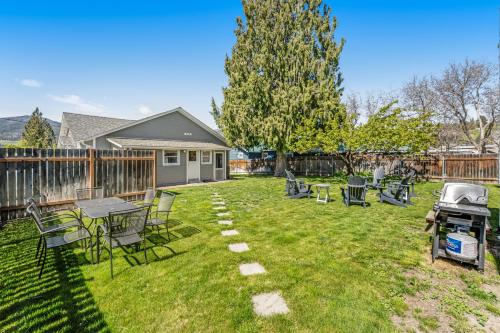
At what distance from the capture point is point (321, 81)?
16969mm

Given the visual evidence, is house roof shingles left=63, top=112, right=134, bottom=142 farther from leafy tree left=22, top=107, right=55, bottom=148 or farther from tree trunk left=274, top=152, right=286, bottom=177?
leafy tree left=22, top=107, right=55, bottom=148

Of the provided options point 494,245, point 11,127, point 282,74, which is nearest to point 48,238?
point 494,245

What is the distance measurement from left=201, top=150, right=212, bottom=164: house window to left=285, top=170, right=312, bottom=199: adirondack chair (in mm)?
8993

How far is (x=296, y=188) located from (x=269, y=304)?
23.6 feet

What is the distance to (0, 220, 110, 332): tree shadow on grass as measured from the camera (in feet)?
8.00

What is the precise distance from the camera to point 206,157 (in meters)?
17.3

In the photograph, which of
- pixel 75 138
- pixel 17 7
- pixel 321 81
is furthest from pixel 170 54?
pixel 321 81

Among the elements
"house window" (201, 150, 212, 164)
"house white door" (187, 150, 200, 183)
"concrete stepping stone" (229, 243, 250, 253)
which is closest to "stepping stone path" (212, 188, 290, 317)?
"concrete stepping stone" (229, 243, 250, 253)

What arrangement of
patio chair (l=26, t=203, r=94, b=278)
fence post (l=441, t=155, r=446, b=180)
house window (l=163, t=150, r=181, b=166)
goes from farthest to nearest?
fence post (l=441, t=155, r=446, b=180)
house window (l=163, t=150, r=181, b=166)
patio chair (l=26, t=203, r=94, b=278)

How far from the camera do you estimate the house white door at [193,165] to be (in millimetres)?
16188

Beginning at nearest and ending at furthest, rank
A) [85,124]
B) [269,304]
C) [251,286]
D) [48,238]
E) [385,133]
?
[269,304], [251,286], [48,238], [385,133], [85,124]

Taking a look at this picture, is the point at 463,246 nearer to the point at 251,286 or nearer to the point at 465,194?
the point at 465,194

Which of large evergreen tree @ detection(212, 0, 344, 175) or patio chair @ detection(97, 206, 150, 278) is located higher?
large evergreen tree @ detection(212, 0, 344, 175)

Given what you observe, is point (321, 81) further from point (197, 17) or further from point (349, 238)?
point (349, 238)
